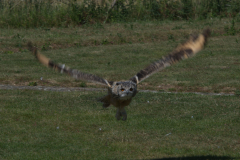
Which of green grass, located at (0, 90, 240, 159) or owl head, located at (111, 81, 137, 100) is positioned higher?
owl head, located at (111, 81, 137, 100)

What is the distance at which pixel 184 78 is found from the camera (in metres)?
14.8

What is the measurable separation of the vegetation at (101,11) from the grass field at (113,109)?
9.31 feet

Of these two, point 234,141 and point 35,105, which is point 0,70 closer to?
point 35,105

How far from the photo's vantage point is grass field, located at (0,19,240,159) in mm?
8461

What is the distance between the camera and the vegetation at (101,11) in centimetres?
2306

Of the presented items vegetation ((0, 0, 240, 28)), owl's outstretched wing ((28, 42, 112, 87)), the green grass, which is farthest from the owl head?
vegetation ((0, 0, 240, 28))

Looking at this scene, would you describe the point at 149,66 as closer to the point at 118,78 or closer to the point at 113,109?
the point at 113,109

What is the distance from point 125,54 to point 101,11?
5.45 metres

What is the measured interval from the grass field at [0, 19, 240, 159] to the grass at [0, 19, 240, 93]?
4 centimetres

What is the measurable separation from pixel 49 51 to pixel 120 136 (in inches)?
435

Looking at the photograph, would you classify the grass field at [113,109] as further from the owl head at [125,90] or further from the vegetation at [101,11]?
the vegetation at [101,11]

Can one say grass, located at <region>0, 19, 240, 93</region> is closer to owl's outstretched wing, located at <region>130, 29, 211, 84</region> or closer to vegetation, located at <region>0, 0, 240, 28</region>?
vegetation, located at <region>0, 0, 240, 28</region>

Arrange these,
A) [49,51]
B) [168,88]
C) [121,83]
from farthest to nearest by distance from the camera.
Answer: [49,51] → [168,88] → [121,83]

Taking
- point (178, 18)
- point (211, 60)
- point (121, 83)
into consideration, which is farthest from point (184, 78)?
point (178, 18)
